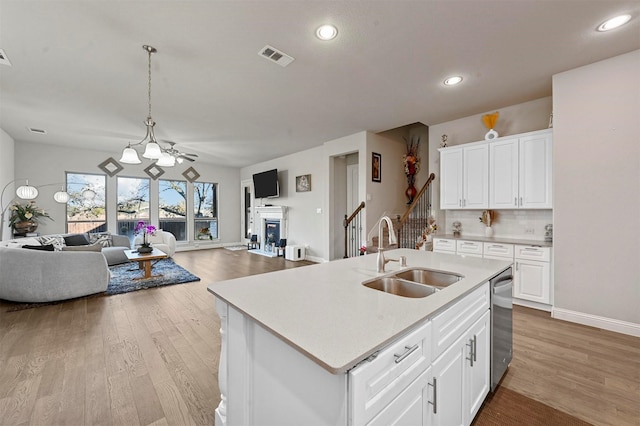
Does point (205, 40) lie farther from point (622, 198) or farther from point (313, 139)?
point (622, 198)

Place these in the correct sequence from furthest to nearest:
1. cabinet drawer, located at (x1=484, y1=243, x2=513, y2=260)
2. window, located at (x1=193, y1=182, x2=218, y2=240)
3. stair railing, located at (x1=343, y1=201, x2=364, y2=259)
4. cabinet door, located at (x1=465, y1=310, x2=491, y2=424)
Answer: window, located at (x1=193, y1=182, x2=218, y2=240)
stair railing, located at (x1=343, y1=201, x2=364, y2=259)
cabinet drawer, located at (x1=484, y1=243, x2=513, y2=260)
cabinet door, located at (x1=465, y1=310, x2=491, y2=424)

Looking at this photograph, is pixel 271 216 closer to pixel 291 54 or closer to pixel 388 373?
pixel 291 54

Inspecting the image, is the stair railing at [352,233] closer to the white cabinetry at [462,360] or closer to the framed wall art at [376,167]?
the framed wall art at [376,167]

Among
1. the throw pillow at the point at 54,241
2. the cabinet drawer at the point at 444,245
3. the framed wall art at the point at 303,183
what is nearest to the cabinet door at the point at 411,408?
the cabinet drawer at the point at 444,245

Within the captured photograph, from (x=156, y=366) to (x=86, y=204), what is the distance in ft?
21.4

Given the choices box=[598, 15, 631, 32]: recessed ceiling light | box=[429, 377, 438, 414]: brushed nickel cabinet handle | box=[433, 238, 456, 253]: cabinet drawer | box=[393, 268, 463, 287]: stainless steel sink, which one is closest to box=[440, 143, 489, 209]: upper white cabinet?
box=[433, 238, 456, 253]: cabinet drawer

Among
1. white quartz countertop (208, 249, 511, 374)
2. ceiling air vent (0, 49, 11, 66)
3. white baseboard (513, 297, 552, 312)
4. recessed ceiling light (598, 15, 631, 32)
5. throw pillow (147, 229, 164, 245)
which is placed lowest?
white baseboard (513, 297, 552, 312)

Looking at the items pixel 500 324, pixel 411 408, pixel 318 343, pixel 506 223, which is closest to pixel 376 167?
pixel 506 223

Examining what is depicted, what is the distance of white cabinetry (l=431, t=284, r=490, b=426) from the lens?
112cm

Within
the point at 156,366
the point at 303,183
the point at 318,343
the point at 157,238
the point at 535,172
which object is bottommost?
the point at 156,366

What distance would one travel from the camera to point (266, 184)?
296 inches

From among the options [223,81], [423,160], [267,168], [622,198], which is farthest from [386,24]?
[267,168]

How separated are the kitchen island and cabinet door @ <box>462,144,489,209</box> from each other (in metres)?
2.65

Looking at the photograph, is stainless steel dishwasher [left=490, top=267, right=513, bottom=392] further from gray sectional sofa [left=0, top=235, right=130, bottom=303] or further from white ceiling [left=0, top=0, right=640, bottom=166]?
gray sectional sofa [left=0, top=235, right=130, bottom=303]
